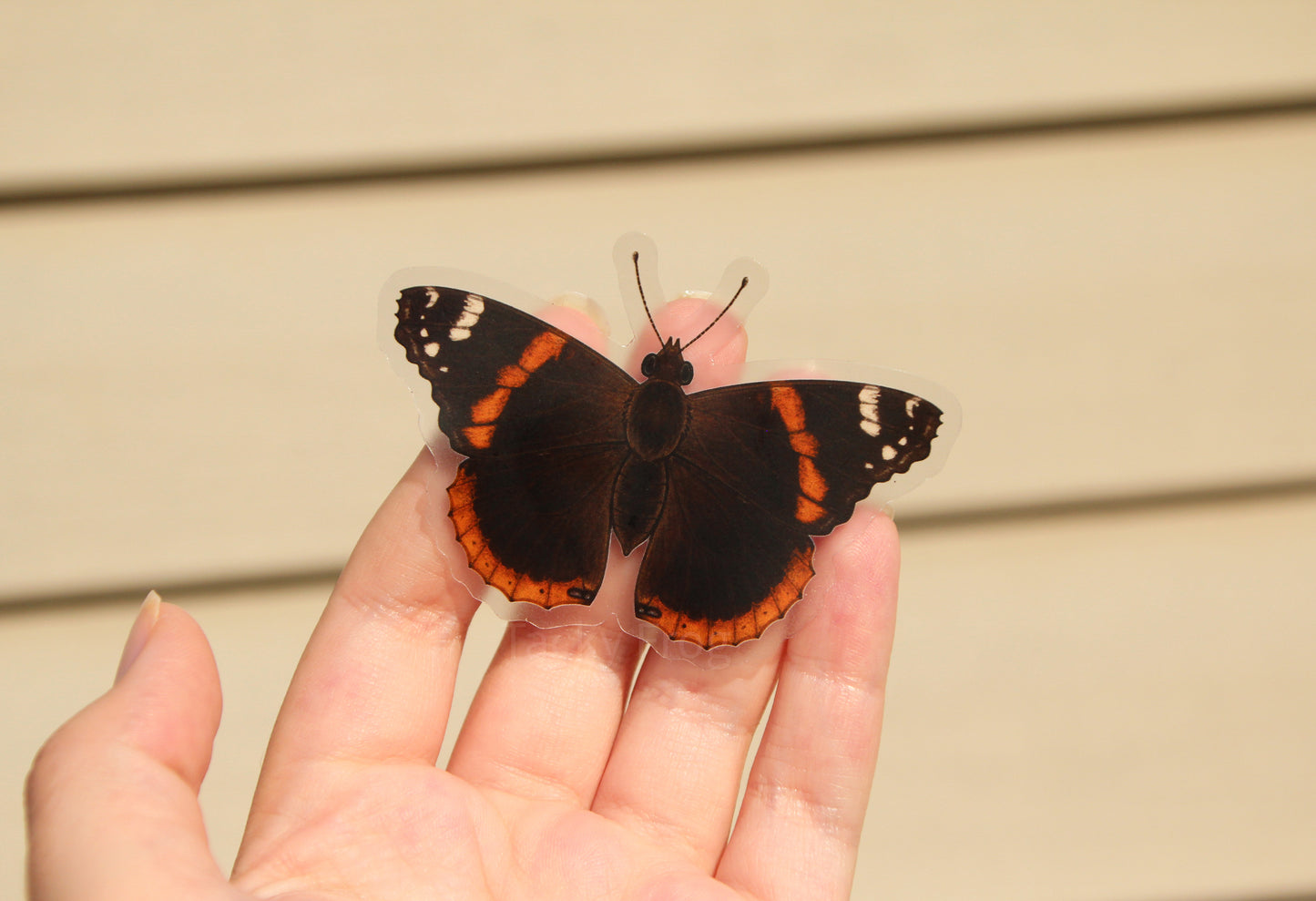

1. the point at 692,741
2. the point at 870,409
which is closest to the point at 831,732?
the point at 692,741

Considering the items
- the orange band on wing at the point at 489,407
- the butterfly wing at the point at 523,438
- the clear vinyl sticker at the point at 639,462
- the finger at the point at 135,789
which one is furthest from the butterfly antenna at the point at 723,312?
the finger at the point at 135,789

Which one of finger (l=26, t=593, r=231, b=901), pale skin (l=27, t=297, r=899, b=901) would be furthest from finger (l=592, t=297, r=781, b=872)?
finger (l=26, t=593, r=231, b=901)

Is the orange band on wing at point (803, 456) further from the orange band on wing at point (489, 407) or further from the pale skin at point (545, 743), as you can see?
the orange band on wing at point (489, 407)

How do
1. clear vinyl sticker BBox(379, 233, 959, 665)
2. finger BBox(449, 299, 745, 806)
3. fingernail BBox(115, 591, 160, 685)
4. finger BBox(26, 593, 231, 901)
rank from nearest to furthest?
finger BBox(26, 593, 231, 901) < fingernail BBox(115, 591, 160, 685) < clear vinyl sticker BBox(379, 233, 959, 665) < finger BBox(449, 299, 745, 806)

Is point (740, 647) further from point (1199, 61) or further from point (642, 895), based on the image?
point (1199, 61)

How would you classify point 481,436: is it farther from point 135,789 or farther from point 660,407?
point 135,789

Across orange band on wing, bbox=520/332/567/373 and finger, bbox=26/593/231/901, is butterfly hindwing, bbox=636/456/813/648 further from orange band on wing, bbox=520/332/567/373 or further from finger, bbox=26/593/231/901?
finger, bbox=26/593/231/901

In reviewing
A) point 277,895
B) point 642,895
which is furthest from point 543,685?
point 277,895
